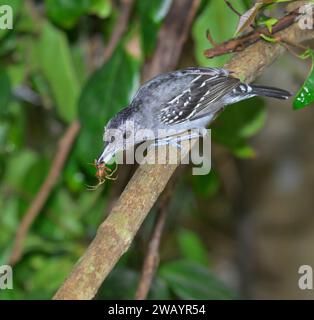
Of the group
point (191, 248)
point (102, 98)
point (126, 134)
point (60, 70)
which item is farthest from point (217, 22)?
point (191, 248)

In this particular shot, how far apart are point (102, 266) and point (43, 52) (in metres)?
1.77

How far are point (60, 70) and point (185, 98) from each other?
860 mm

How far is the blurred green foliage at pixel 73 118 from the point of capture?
10.1ft

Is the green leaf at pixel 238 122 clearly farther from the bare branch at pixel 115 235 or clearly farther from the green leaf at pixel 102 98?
the bare branch at pixel 115 235

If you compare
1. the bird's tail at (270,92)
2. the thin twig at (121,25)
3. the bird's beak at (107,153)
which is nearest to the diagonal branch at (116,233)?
the bird's beak at (107,153)

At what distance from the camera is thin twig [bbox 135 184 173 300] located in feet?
8.62

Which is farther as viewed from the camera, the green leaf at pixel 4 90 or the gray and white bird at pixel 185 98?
the green leaf at pixel 4 90

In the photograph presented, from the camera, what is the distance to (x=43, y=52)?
3393mm

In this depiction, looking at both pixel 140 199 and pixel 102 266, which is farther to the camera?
pixel 140 199

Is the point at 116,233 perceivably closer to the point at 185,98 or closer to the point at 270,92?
the point at 185,98

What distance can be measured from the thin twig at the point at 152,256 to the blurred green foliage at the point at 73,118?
0.37 meters

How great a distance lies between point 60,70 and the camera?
130 inches
